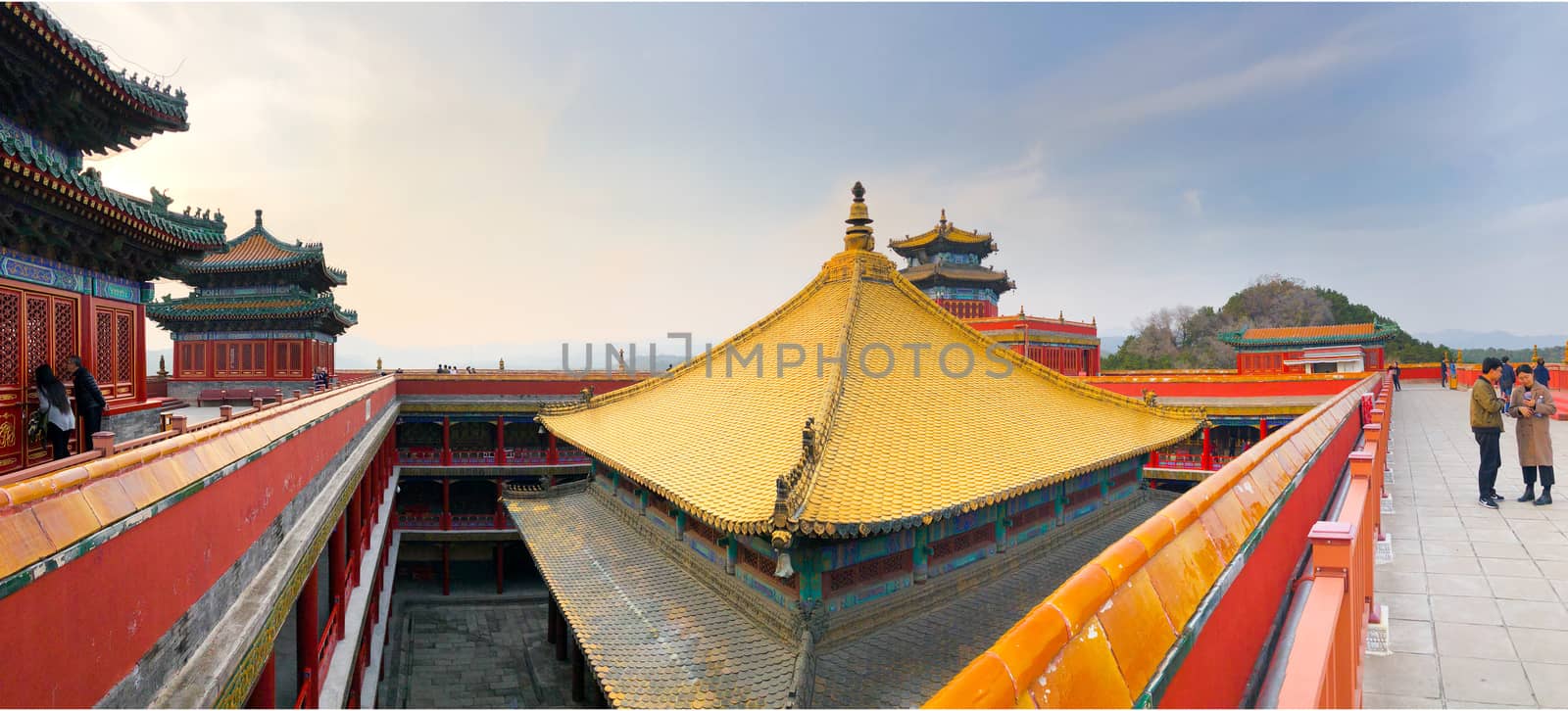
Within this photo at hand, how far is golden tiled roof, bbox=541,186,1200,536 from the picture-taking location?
7.71 m

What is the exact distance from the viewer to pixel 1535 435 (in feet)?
25.4

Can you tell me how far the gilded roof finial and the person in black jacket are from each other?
10.7m

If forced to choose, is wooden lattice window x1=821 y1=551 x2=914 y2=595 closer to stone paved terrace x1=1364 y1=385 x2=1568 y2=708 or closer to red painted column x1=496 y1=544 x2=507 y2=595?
stone paved terrace x1=1364 y1=385 x2=1568 y2=708

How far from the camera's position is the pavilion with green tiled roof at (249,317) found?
23438mm

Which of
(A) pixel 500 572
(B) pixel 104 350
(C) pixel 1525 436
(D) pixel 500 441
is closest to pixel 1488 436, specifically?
(C) pixel 1525 436

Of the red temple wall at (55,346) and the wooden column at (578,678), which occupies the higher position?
the red temple wall at (55,346)

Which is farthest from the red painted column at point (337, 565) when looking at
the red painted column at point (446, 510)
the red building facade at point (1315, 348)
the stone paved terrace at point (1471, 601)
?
the red building facade at point (1315, 348)

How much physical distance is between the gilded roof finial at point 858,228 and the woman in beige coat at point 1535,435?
9.00 meters

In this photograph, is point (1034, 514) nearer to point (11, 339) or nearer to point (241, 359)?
point (11, 339)

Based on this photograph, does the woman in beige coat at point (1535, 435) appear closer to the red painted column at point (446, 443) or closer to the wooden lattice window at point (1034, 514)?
the wooden lattice window at point (1034, 514)

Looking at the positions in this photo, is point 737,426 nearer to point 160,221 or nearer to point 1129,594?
point 160,221

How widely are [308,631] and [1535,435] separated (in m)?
13.5

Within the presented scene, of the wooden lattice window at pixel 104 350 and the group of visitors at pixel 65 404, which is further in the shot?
the wooden lattice window at pixel 104 350

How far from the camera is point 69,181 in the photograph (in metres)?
7.13
